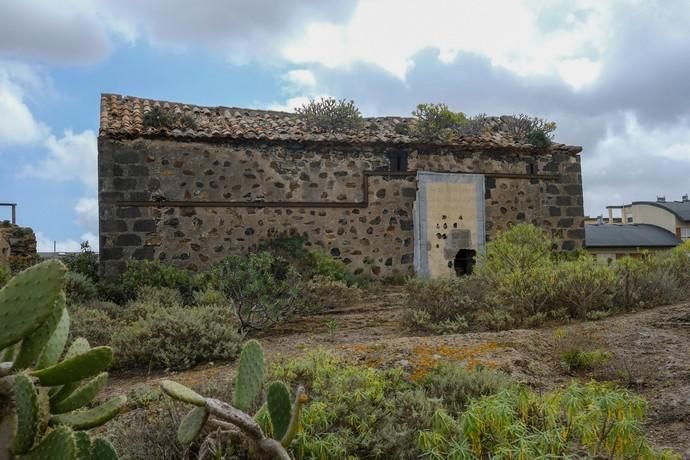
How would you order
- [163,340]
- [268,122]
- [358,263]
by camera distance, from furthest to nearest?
[268,122] → [358,263] → [163,340]

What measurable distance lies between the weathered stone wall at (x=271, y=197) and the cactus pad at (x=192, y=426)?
1060cm

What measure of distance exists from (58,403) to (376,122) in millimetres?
14553

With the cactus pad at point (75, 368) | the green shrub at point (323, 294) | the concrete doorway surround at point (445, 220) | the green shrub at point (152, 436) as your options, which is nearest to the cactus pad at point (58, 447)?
the cactus pad at point (75, 368)

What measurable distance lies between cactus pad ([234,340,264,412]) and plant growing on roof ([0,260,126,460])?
0.69 meters

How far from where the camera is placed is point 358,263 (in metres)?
14.4

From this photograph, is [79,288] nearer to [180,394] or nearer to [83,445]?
[83,445]

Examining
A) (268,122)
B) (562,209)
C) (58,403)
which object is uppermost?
(268,122)

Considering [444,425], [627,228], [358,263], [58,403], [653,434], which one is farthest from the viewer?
[627,228]

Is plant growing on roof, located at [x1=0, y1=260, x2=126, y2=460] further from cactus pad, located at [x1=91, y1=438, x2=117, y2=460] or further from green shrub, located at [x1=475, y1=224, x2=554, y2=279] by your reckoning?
green shrub, located at [x1=475, y1=224, x2=554, y2=279]

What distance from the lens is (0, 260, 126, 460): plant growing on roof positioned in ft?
8.16

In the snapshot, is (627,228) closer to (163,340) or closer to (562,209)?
(562,209)

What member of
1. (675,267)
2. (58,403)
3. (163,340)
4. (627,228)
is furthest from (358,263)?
(627,228)

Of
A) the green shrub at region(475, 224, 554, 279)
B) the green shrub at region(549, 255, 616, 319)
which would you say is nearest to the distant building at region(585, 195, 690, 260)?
the green shrub at region(475, 224, 554, 279)

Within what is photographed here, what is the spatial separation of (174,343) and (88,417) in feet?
12.7
